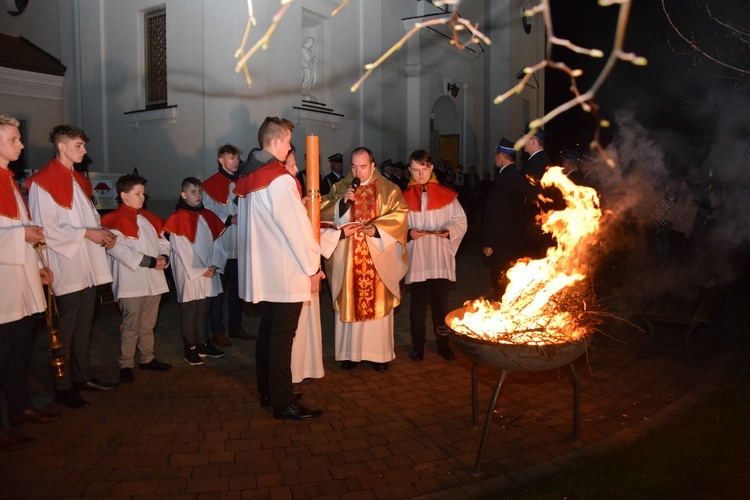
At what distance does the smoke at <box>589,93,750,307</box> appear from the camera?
33.4ft

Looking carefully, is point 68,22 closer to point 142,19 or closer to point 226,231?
point 142,19

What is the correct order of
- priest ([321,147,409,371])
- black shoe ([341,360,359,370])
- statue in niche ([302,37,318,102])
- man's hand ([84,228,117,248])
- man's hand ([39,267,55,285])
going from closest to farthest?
man's hand ([39,267,55,285]) → man's hand ([84,228,117,248]) → priest ([321,147,409,371]) → black shoe ([341,360,359,370]) → statue in niche ([302,37,318,102])

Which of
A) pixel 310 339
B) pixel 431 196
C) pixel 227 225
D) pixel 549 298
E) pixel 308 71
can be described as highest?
pixel 308 71

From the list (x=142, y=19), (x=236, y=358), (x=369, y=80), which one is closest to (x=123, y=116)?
(x=142, y=19)

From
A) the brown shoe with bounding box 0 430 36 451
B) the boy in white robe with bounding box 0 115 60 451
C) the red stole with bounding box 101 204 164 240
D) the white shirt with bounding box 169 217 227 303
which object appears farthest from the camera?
the white shirt with bounding box 169 217 227 303

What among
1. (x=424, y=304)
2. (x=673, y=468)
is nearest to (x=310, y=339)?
(x=424, y=304)

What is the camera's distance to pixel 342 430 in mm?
4816

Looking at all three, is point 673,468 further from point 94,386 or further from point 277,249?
point 94,386

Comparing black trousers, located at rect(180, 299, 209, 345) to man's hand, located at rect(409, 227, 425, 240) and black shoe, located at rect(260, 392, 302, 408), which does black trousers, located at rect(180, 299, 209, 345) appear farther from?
man's hand, located at rect(409, 227, 425, 240)

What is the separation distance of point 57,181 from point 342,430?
3.09 metres

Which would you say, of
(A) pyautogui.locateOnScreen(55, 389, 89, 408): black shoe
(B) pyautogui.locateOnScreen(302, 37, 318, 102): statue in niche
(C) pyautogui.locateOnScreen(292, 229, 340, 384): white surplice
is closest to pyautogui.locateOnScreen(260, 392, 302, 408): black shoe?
(C) pyautogui.locateOnScreen(292, 229, 340, 384): white surplice

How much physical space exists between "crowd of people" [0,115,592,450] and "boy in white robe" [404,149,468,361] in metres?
0.02

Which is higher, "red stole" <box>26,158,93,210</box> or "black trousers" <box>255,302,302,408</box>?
"red stole" <box>26,158,93,210</box>

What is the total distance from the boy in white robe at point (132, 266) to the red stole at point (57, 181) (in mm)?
675
